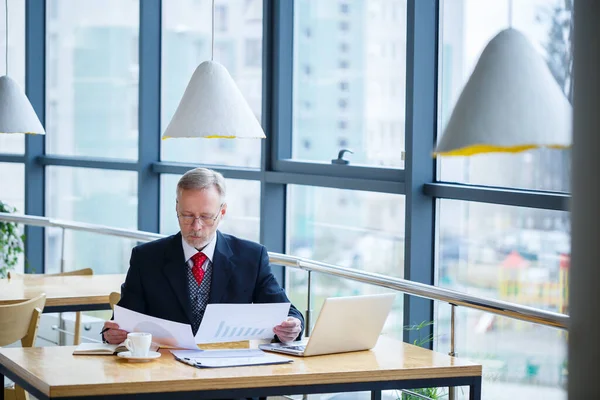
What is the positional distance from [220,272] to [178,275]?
0.14 metres

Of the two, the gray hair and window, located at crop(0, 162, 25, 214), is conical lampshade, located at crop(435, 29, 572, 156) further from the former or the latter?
window, located at crop(0, 162, 25, 214)

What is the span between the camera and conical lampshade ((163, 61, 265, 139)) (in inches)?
116

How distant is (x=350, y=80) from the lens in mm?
4902

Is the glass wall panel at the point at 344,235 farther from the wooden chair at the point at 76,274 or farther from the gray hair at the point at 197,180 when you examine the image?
the gray hair at the point at 197,180

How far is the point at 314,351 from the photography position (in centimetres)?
274

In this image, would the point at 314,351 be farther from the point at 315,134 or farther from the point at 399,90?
the point at 315,134

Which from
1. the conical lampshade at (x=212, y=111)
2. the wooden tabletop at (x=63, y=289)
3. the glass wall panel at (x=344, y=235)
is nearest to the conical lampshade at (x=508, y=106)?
the conical lampshade at (x=212, y=111)

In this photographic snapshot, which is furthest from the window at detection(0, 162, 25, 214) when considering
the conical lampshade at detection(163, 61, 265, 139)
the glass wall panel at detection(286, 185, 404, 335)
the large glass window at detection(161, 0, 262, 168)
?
the conical lampshade at detection(163, 61, 265, 139)

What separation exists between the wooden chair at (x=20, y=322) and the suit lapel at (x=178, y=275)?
782 millimetres

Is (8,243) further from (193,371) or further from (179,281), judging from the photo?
(193,371)

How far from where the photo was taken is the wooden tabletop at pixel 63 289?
13.3 feet

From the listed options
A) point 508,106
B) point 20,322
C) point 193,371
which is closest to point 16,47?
point 20,322

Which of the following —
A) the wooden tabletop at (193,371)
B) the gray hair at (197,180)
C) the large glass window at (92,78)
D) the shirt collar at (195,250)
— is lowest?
the wooden tabletop at (193,371)

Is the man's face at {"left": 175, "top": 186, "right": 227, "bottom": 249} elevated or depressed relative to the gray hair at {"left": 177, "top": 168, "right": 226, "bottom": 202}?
depressed
